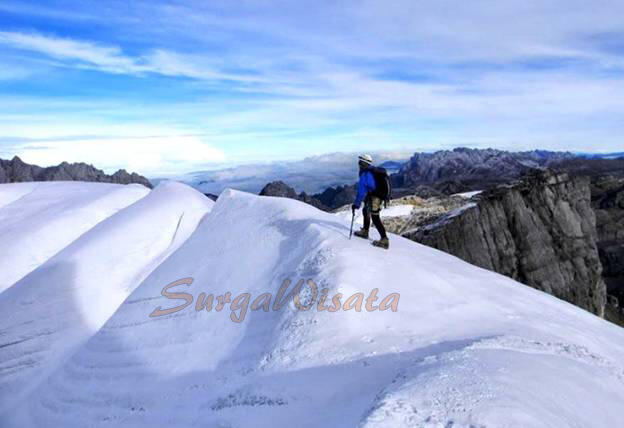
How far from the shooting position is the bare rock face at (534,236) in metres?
35.0

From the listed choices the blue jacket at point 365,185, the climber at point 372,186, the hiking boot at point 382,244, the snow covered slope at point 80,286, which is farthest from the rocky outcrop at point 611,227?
the blue jacket at point 365,185

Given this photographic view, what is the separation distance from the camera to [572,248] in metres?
38.7

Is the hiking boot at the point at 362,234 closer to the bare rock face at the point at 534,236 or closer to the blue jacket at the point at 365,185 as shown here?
the blue jacket at the point at 365,185

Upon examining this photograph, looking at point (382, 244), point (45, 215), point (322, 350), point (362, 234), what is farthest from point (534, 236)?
point (322, 350)

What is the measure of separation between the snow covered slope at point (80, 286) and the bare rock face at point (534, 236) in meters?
20.7

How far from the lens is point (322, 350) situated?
816 centimetres

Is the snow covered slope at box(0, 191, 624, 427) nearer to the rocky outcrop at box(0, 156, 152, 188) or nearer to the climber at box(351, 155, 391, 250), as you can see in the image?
the climber at box(351, 155, 391, 250)

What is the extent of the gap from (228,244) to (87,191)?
16734mm

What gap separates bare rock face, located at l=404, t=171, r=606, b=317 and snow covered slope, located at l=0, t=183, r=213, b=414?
2074cm

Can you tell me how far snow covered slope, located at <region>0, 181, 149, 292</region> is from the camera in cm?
1917

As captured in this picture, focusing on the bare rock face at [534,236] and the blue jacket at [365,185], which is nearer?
the blue jacket at [365,185]

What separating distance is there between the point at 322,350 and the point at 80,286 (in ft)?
35.4

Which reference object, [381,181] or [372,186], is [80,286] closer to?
[372,186]

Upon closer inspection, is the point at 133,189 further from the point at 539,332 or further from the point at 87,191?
the point at 539,332
